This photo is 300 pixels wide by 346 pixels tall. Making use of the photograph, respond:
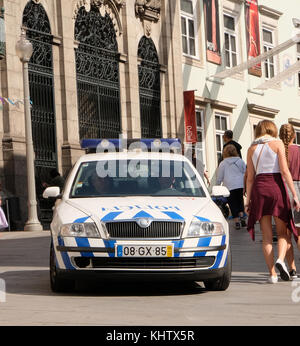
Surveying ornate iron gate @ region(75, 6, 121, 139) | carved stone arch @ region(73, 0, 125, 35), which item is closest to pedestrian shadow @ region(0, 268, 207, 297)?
ornate iron gate @ region(75, 6, 121, 139)

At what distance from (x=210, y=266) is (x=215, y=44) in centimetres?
2603

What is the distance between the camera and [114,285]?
11.5 m

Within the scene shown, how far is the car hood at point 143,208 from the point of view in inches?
401

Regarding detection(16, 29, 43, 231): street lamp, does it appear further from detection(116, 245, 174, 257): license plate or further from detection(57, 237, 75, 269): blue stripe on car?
detection(116, 245, 174, 257): license plate

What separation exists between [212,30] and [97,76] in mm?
7630

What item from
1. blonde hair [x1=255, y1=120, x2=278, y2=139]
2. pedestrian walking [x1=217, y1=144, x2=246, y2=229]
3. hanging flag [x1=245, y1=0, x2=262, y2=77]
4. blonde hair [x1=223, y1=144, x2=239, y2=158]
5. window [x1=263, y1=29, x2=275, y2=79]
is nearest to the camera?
blonde hair [x1=255, y1=120, x2=278, y2=139]

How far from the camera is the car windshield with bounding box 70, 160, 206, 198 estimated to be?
1120 centimetres

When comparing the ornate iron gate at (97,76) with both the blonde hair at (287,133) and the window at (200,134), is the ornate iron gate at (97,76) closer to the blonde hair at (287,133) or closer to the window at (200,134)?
the window at (200,134)

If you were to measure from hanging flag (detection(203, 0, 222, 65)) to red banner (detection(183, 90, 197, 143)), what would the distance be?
2.38 meters

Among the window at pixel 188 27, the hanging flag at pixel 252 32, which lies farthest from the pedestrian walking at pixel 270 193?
the hanging flag at pixel 252 32

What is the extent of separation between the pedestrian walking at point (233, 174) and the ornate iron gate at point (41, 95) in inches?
270

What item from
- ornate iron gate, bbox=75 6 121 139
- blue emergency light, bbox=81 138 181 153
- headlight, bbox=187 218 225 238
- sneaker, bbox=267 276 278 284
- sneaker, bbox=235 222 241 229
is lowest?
sneaker, bbox=267 276 278 284
